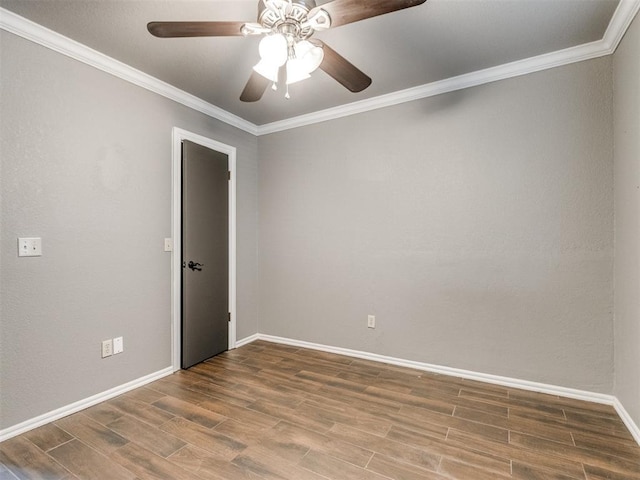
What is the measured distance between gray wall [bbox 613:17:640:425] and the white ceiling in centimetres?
34

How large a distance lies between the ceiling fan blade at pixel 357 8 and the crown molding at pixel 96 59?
6.04 feet

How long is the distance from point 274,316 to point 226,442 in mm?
1907

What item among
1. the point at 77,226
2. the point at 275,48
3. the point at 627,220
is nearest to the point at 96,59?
the point at 77,226

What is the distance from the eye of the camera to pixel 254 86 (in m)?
2.04

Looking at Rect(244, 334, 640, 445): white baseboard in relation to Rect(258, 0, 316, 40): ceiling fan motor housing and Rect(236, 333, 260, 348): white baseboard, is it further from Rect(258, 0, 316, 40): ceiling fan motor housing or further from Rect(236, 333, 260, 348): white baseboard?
Rect(258, 0, 316, 40): ceiling fan motor housing

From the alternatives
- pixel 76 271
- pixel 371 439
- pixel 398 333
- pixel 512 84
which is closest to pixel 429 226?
pixel 398 333

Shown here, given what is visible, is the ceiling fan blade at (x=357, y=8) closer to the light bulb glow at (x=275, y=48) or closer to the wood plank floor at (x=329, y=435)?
the light bulb glow at (x=275, y=48)

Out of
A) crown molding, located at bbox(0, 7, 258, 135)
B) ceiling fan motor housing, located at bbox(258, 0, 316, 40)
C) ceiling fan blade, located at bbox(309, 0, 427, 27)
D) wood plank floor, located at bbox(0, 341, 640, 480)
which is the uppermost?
crown molding, located at bbox(0, 7, 258, 135)

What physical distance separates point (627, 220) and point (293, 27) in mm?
2331

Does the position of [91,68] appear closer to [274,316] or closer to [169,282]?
[169,282]

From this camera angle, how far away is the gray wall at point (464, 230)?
236 centimetres

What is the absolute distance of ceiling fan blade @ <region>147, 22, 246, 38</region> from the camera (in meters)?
1.52

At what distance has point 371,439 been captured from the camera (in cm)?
193

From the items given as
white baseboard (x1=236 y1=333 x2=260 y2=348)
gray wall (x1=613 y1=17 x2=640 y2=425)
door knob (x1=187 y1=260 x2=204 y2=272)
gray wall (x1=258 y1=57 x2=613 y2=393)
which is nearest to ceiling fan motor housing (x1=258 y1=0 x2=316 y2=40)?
gray wall (x1=258 y1=57 x2=613 y2=393)
